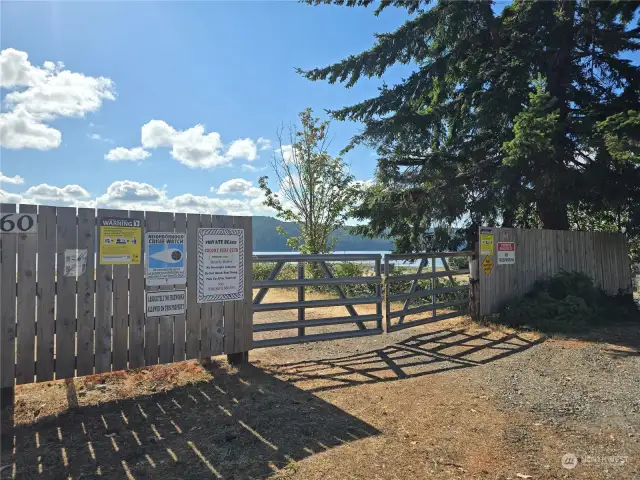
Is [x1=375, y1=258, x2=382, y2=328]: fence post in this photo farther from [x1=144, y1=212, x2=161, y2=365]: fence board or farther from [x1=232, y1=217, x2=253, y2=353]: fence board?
[x1=144, y1=212, x2=161, y2=365]: fence board

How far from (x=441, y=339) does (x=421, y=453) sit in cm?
462

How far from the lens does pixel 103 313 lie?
475 centimetres

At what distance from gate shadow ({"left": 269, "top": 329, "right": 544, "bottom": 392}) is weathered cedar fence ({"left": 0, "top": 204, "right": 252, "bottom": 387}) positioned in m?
1.50

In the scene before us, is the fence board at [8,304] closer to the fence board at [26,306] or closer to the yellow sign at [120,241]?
the fence board at [26,306]

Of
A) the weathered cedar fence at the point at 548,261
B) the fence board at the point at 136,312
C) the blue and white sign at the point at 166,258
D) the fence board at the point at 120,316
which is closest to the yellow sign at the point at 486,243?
the weathered cedar fence at the point at 548,261

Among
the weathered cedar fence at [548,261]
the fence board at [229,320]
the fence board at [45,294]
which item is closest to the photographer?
the fence board at [45,294]

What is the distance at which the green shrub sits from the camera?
8.55m

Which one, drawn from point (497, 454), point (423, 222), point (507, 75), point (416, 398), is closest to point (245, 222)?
point (416, 398)

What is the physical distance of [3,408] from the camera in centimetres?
425

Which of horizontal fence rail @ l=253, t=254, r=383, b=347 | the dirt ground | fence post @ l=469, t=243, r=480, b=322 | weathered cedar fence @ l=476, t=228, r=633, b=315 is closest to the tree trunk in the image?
weathered cedar fence @ l=476, t=228, r=633, b=315

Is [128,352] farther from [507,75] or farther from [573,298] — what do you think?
[507,75]

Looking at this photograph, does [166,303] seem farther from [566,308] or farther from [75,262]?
[566,308]

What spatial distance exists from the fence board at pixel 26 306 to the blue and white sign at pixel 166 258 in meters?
1.16

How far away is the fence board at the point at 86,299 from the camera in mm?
4613
